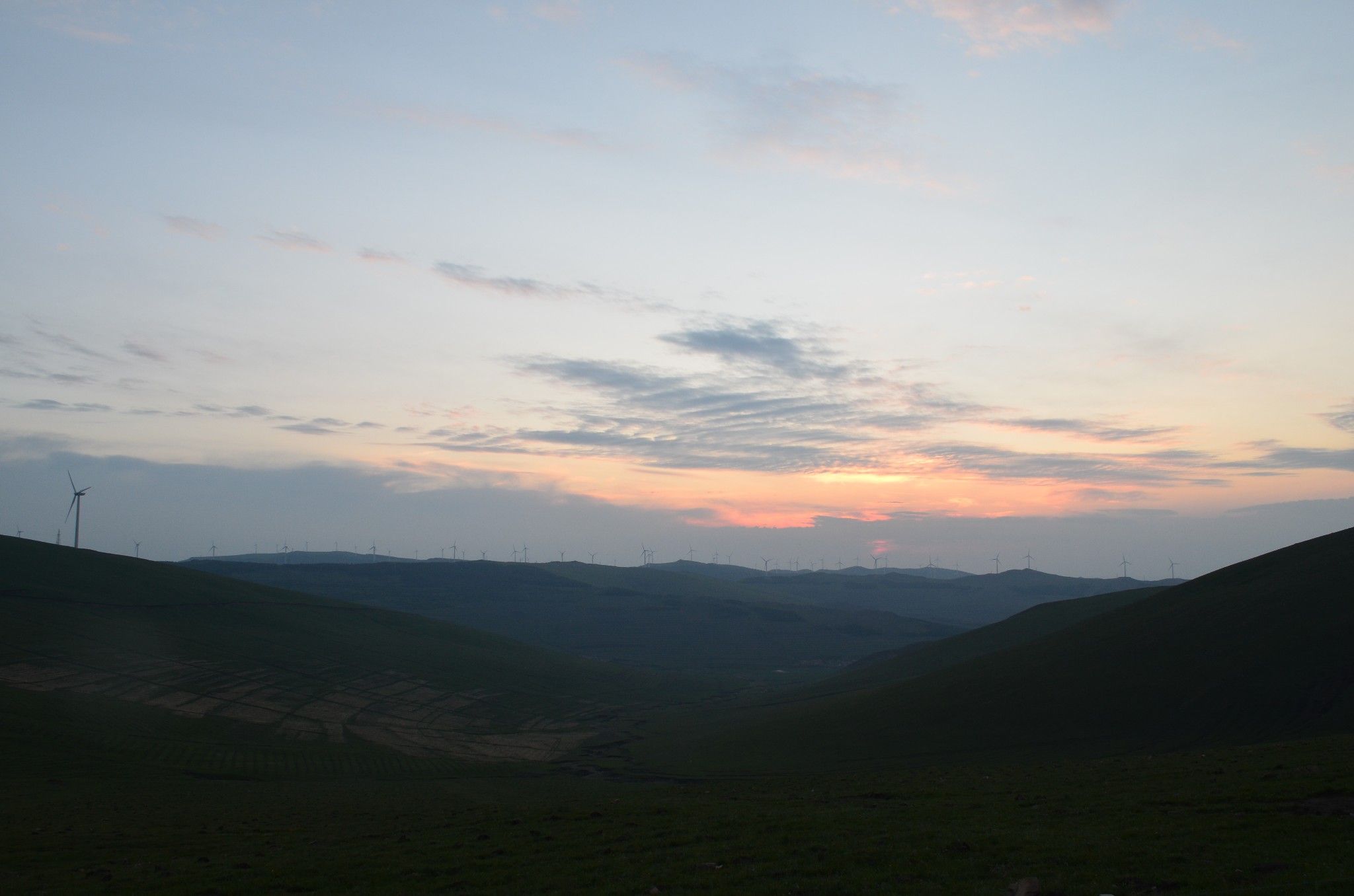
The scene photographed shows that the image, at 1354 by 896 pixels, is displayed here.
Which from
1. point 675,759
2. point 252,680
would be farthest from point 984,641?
point 252,680

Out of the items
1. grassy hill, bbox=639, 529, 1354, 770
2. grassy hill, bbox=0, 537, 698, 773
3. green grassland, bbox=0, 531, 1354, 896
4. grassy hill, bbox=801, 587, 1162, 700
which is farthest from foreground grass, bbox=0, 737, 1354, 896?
grassy hill, bbox=801, 587, 1162, 700

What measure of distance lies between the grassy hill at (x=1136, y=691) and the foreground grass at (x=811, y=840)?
2009 centimetres

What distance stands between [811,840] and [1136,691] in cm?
5528

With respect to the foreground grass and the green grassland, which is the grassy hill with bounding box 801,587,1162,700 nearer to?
the green grassland

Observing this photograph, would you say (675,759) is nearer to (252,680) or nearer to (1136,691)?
(1136,691)

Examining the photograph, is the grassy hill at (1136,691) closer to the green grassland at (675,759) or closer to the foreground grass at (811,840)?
the green grassland at (675,759)

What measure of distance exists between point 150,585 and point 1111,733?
17182 cm

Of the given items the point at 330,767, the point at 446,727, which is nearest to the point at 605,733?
the point at 446,727

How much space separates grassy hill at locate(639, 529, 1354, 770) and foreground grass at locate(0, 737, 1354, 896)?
65.9ft

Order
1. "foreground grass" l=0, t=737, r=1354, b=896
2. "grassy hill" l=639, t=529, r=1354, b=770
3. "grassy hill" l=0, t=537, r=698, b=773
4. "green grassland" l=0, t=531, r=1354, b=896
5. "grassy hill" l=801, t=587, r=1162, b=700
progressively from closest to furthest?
"foreground grass" l=0, t=737, r=1354, b=896, "green grassland" l=0, t=531, r=1354, b=896, "grassy hill" l=639, t=529, r=1354, b=770, "grassy hill" l=0, t=537, r=698, b=773, "grassy hill" l=801, t=587, r=1162, b=700

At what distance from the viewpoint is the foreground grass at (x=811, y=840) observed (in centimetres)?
1962

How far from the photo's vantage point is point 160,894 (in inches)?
919

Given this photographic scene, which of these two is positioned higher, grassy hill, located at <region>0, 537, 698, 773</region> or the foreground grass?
the foreground grass

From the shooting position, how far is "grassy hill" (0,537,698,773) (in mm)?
86188
